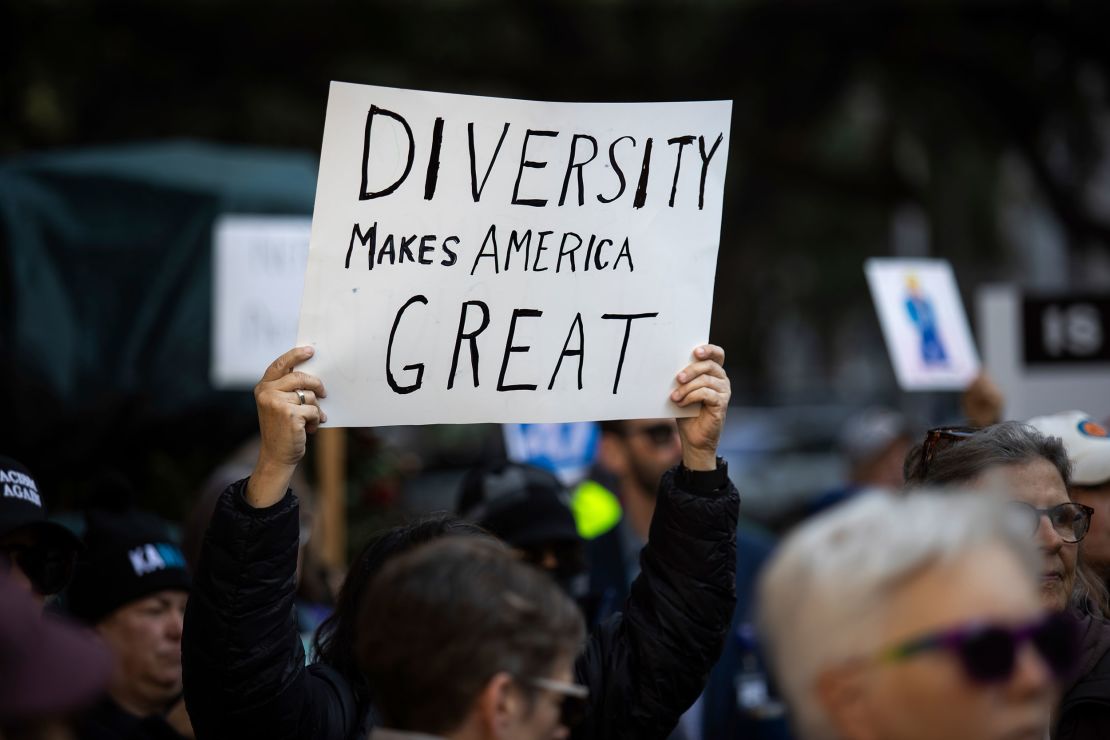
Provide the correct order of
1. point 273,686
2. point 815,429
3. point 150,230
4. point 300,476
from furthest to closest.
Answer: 1. point 815,429
2. point 150,230
3. point 300,476
4. point 273,686

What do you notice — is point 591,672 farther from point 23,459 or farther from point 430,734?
point 23,459

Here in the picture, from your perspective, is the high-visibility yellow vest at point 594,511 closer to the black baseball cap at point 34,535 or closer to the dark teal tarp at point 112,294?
the dark teal tarp at point 112,294

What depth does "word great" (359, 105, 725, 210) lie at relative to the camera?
2721 millimetres

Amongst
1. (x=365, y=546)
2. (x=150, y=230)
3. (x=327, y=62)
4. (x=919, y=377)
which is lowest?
(x=365, y=546)

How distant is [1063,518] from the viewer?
2.88 metres

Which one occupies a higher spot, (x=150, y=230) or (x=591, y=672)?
(x=150, y=230)

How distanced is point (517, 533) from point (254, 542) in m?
1.38

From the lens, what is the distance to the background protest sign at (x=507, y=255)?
8.80ft

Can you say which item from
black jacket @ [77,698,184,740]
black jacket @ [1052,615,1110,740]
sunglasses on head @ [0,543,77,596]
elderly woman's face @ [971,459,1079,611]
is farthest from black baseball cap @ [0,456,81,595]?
black jacket @ [1052,615,1110,740]

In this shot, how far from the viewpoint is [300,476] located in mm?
5105

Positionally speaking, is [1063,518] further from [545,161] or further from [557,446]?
[557,446]

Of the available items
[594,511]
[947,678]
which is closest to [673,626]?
[947,678]

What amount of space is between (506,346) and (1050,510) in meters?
1.16

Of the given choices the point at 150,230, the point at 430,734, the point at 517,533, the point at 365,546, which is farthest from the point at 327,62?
the point at 430,734
